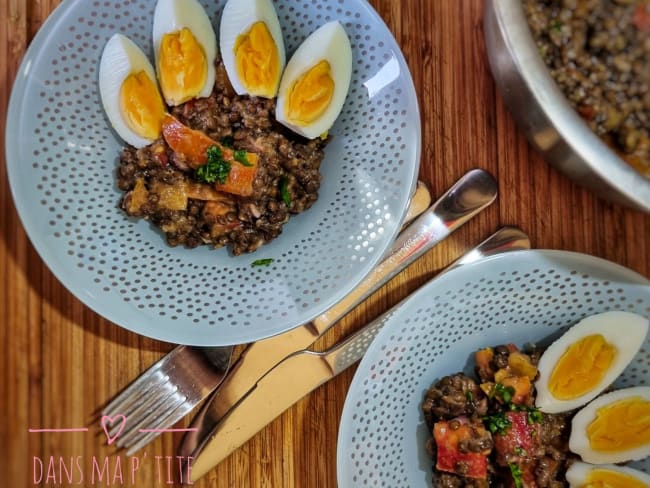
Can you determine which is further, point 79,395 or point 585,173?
point 79,395

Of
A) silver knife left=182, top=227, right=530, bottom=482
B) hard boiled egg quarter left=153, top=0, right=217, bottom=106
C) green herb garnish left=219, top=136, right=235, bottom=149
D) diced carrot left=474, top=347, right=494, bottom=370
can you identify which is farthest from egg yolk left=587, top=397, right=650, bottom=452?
hard boiled egg quarter left=153, top=0, right=217, bottom=106

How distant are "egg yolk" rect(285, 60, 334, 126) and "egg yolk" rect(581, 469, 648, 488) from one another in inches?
39.7

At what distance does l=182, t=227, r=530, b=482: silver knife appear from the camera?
57.2 inches

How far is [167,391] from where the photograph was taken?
1460 mm

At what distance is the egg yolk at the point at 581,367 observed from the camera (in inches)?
55.1

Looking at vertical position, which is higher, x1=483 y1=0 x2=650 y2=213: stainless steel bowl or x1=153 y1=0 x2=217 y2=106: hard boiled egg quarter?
x1=153 y1=0 x2=217 y2=106: hard boiled egg quarter

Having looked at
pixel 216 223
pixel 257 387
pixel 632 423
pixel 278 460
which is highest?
pixel 216 223

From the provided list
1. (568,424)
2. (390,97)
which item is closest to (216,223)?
(390,97)

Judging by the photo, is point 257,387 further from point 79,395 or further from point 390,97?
point 390,97

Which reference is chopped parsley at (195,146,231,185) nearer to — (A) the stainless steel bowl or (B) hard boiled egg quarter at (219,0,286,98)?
(B) hard boiled egg quarter at (219,0,286,98)

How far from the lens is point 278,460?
151cm

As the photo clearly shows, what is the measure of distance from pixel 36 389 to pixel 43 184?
502mm

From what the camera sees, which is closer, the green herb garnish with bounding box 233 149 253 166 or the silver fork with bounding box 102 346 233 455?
the green herb garnish with bounding box 233 149 253 166

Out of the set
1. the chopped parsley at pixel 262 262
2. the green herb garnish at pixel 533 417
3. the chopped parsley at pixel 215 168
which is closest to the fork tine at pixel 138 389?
the chopped parsley at pixel 262 262
